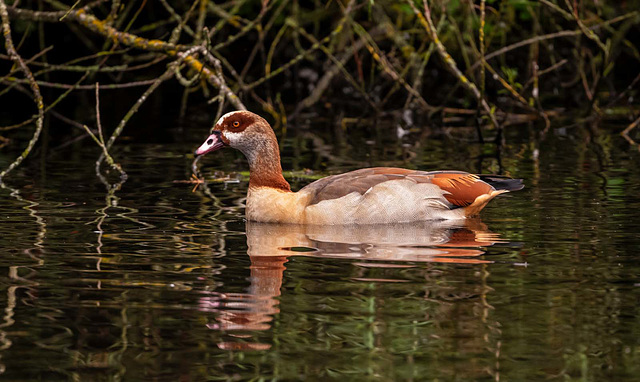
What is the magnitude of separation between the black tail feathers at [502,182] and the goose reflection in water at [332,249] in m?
0.45

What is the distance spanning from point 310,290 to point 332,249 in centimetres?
151

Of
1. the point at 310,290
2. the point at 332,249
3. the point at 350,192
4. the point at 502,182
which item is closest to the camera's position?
the point at 310,290

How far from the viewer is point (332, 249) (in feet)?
31.6

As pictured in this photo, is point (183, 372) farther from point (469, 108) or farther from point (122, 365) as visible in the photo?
point (469, 108)

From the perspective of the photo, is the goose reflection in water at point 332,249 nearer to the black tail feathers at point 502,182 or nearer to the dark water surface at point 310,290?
the dark water surface at point 310,290

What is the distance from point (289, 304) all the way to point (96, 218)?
392 centimetres

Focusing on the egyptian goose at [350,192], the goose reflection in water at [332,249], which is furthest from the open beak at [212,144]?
the goose reflection in water at [332,249]

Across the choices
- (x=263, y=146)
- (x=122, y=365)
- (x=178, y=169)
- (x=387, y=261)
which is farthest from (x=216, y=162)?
(x=122, y=365)

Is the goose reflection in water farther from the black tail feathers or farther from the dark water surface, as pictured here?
the black tail feathers

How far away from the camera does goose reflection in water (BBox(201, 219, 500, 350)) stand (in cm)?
762

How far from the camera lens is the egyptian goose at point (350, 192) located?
1078cm

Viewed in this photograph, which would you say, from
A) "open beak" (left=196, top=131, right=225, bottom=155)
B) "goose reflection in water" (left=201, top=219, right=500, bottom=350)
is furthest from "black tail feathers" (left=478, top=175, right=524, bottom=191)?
"open beak" (left=196, top=131, right=225, bottom=155)

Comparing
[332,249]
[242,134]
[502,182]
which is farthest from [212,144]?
[502,182]

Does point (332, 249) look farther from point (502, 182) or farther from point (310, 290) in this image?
point (502, 182)
